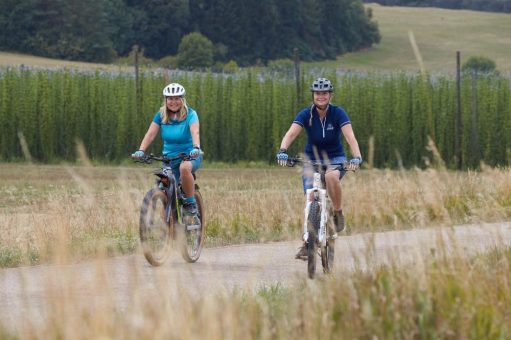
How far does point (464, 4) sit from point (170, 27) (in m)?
68.0

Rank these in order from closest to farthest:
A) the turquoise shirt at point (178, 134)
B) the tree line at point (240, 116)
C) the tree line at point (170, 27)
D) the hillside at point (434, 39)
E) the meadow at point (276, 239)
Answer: the meadow at point (276, 239)
the turquoise shirt at point (178, 134)
the tree line at point (240, 116)
the tree line at point (170, 27)
the hillside at point (434, 39)

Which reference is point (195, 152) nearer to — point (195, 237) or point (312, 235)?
point (195, 237)

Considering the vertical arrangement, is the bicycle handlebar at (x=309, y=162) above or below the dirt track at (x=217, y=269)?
above

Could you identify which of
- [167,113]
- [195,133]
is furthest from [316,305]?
[167,113]

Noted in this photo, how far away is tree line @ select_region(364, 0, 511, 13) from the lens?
14675 cm

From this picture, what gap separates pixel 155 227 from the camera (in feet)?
40.8

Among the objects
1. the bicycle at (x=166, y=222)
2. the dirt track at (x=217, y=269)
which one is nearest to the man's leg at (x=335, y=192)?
the dirt track at (x=217, y=269)

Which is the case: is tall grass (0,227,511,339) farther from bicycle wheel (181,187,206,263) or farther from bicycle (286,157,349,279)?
bicycle wheel (181,187,206,263)

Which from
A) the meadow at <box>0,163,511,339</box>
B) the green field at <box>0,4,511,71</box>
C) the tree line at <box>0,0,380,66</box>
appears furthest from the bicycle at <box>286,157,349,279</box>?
the green field at <box>0,4,511,71</box>

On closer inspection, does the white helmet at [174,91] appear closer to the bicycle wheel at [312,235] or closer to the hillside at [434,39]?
the bicycle wheel at [312,235]

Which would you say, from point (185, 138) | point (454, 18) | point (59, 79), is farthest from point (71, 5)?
point (185, 138)

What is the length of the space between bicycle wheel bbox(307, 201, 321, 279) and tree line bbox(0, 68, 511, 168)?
2174cm

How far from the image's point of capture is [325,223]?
38.7 ft

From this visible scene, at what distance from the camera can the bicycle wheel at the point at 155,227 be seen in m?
12.2
